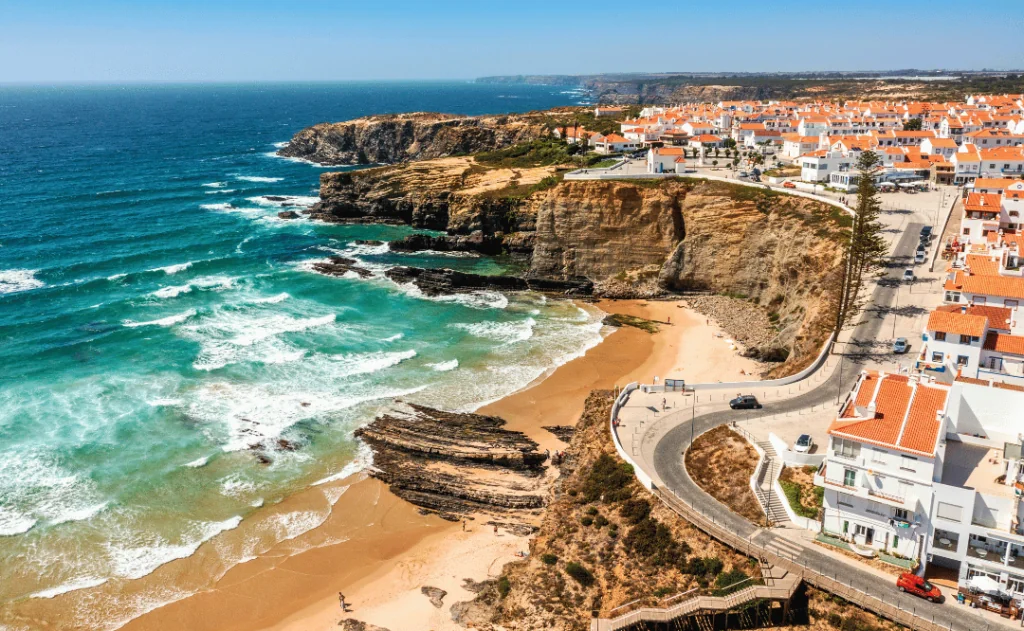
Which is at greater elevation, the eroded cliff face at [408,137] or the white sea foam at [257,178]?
the eroded cliff face at [408,137]

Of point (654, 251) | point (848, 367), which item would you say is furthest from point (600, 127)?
point (848, 367)

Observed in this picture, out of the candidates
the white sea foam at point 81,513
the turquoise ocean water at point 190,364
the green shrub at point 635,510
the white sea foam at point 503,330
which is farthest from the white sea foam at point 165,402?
the green shrub at point 635,510

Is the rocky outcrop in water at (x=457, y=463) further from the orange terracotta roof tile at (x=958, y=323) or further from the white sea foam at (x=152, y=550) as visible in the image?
the orange terracotta roof tile at (x=958, y=323)

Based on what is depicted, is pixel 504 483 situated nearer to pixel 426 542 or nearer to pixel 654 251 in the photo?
pixel 426 542

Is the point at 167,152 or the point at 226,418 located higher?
the point at 167,152

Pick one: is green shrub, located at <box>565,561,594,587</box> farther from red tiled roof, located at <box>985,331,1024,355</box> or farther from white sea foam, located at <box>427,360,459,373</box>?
white sea foam, located at <box>427,360,459,373</box>

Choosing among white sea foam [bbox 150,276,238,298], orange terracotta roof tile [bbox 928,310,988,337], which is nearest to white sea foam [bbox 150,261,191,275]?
white sea foam [bbox 150,276,238,298]
